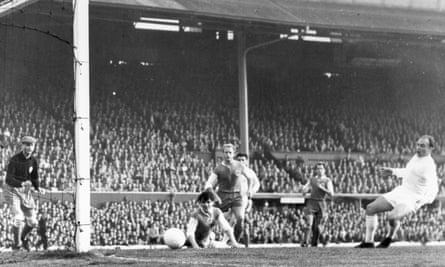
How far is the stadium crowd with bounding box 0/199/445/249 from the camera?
2089cm

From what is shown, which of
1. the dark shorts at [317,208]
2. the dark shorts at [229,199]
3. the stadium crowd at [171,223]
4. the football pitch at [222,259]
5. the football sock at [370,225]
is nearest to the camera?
the football pitch at [222,259]

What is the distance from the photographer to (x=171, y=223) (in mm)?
23922

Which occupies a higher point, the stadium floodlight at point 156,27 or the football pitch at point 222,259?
the stadium floodlight at point 156,27

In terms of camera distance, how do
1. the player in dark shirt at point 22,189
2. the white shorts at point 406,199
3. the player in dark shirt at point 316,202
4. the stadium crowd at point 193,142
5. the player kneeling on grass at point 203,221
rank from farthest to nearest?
the stadium crowd at point 193,142 < the player in dark shirt at point 316,202 < the player in dark shirt at point 22,189 < the player kneeling on grass at point 203,221 < the white shorts at point 406,199

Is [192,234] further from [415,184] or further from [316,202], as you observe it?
[316,202]

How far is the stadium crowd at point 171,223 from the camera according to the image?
68.5 ft

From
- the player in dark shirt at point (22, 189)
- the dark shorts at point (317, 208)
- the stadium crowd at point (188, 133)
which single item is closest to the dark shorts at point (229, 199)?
the dark shorts at point (317, 208)

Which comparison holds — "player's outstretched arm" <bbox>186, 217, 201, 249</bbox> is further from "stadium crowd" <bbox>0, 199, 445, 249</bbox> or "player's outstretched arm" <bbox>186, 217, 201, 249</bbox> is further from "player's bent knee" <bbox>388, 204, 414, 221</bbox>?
"stadium crowd" <bbox>0, 199, 445, 249</bbox>

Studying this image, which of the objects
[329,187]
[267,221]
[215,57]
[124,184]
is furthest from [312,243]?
[215,57]

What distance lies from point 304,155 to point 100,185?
8.44 m

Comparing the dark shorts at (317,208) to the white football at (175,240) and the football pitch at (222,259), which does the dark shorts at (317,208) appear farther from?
the football pitch at (222,259)

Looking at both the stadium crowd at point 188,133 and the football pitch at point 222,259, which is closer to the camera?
the football pitch at point 222,259

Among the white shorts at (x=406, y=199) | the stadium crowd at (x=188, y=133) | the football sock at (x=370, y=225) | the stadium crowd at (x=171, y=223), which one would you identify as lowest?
the stadium crowd at (x=171, y=223)

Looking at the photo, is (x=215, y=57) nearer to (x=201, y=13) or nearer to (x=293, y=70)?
(x=293, y=70)
